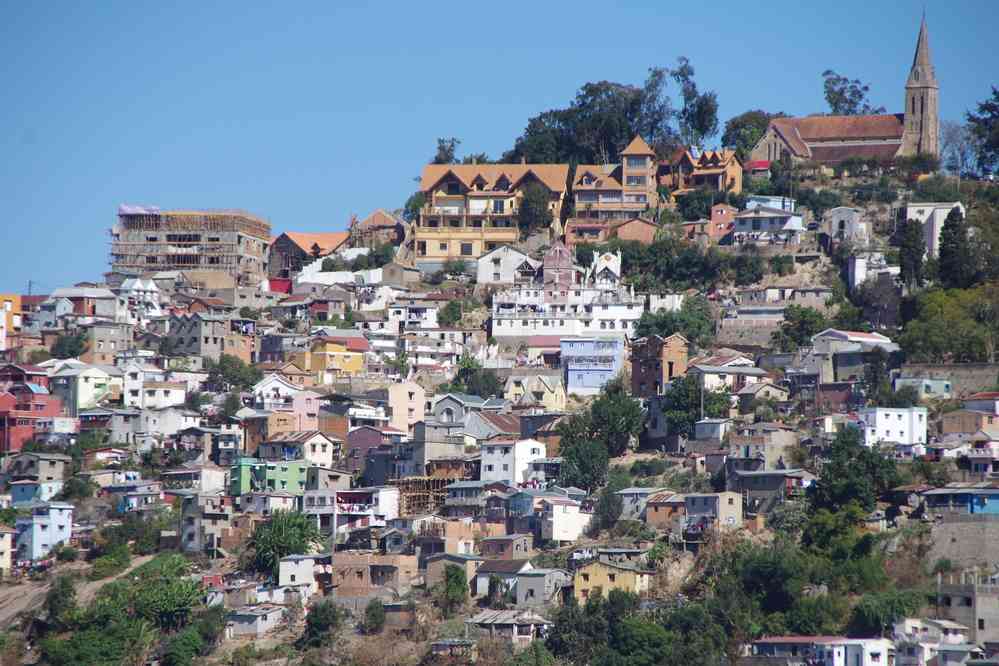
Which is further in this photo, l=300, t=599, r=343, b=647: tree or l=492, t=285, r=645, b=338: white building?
l=492, t=285, r=645, b=338: white building

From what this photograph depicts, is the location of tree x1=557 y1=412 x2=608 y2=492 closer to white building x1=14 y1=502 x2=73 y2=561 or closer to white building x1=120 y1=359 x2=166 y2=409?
white building x1=14 y1=502 x2=73 y2=561

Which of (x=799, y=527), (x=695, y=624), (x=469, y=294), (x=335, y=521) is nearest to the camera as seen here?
(x=695, y=624)

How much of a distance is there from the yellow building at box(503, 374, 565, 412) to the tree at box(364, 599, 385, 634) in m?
16.0

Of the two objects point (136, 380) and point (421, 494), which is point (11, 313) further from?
point (421, 494)

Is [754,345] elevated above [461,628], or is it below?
above

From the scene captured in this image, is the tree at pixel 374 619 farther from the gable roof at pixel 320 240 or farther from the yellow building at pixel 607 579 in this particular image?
the gable roof at pixel 320 240

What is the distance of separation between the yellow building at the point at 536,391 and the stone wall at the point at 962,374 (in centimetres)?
1249

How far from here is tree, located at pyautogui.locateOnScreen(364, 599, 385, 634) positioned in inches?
2163

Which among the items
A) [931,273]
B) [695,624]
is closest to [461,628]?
[695,624]

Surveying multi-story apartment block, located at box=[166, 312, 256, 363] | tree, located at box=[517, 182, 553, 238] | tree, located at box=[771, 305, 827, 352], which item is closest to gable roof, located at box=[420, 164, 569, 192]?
tree, located at box=[517, 182, 553, 238]

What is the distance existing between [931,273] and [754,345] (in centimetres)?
661

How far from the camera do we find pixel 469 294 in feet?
268

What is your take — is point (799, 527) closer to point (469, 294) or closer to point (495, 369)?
point (495, 369)

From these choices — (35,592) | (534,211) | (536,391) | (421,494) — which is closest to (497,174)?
(534,211)
